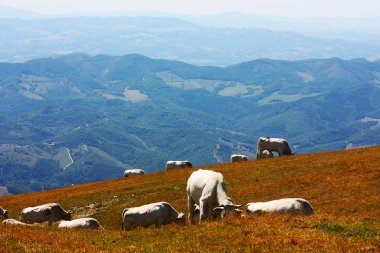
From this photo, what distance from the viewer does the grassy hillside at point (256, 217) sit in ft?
55.0

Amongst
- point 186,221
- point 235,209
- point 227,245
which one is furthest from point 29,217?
point 227,245

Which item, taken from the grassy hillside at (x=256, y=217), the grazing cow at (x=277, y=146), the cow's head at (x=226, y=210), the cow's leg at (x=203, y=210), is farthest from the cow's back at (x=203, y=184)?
the grazing cow at (x=277, y=146)

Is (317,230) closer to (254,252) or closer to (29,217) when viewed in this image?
(254,252)

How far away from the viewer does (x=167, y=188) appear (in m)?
51.3

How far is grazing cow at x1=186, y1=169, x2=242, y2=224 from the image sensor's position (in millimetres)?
23594

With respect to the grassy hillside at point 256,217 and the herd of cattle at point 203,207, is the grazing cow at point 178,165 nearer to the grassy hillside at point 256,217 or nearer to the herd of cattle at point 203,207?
the grassy hillside at point 256,217

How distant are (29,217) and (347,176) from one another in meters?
28.9

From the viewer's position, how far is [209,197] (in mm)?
24906

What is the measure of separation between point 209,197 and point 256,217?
10.1 ft

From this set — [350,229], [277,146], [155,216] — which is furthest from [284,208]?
[277,146]

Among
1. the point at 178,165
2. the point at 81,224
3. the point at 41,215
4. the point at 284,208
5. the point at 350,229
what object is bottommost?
the point at 178,165

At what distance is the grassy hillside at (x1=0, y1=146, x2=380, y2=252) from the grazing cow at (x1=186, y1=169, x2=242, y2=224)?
4.70 ft

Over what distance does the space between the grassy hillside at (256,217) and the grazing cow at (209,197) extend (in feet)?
4.70

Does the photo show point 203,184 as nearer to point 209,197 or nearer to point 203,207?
point 209,197
